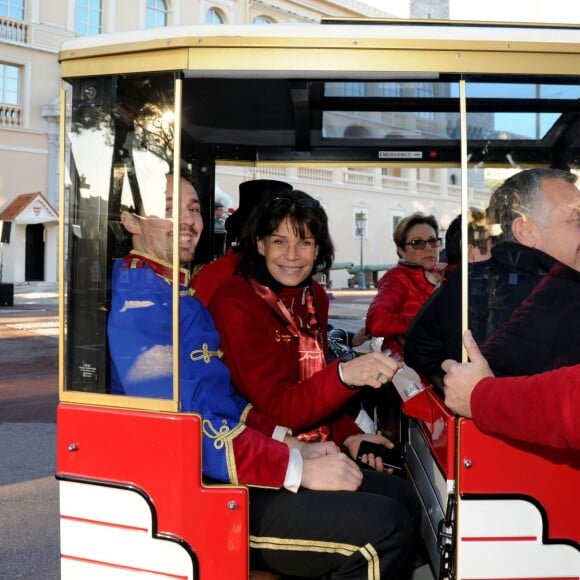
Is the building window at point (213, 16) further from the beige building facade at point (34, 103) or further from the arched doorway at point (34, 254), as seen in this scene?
the arched doorway at point (34, 254)

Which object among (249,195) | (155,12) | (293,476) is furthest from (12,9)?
(293,476)

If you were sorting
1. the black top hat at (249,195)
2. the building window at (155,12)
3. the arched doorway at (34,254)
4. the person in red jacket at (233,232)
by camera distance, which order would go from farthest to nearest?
1. the building window at (155,12)
2. the arched doorway at (34,254)
3. the black top hat at (249,195)
4. the person in red jacket at (233,232)

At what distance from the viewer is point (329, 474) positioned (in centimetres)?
214

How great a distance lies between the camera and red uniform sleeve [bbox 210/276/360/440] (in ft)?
7.35

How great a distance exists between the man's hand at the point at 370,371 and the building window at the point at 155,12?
26604 mm

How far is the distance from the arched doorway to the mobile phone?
936 inches

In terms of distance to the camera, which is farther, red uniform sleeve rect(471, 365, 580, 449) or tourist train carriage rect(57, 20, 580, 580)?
tourist train carriage rect(57, 20, 580, 580)

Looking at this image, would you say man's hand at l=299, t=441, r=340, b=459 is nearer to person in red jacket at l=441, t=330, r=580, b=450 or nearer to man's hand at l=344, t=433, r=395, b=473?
man's hand at l=344, t=433, r=395, b=473

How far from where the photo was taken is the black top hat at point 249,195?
345 centimetres

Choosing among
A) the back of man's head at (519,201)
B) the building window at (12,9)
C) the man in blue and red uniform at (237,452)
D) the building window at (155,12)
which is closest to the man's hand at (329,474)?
the man in blue and red uniform at (237,452)

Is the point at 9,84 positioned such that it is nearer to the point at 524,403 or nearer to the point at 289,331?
the point at 289,331

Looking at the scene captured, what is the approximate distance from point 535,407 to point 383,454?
1113 millimetres

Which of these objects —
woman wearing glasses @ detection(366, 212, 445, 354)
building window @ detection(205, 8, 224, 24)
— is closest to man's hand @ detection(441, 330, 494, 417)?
woman wearing glasses @ detection(366, 212, 445, 354)

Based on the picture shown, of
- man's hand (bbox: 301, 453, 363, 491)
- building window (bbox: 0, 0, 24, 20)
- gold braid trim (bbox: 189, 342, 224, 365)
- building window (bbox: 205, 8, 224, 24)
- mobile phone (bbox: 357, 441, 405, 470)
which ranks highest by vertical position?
building window (bbox: 205, 8, 224, 24)
